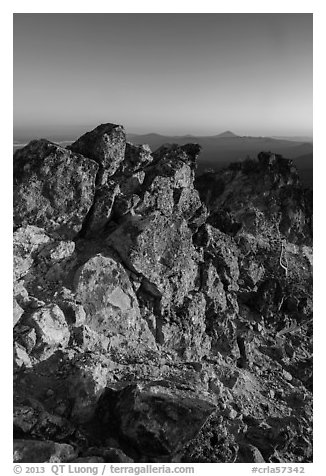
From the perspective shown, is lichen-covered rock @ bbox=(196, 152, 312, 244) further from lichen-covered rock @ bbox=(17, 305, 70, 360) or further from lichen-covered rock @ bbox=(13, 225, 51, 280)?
lichen-covered rock @ bbox=(17, 305, 70, 360)

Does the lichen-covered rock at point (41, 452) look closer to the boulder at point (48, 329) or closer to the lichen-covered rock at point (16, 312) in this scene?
the boulder at point (48, 329)

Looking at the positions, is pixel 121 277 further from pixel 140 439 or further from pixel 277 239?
pixel 277 239

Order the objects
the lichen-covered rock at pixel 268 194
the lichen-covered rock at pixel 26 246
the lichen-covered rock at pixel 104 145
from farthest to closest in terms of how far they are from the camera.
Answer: the lichen-covered rock at pixel 268 194, the lichen-covered rock at pixel 104 145, the lichen-covered rock at pixel 26 246

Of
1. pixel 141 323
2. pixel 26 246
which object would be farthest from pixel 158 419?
pixel 26 246

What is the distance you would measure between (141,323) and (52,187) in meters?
6.90

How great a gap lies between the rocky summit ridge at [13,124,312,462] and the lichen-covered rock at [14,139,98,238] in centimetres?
5

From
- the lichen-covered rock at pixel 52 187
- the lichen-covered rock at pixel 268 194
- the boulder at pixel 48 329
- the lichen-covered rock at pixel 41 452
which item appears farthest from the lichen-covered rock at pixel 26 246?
the lichen-covered rock at pixel 268 194

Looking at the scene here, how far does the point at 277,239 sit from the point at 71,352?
23.2m

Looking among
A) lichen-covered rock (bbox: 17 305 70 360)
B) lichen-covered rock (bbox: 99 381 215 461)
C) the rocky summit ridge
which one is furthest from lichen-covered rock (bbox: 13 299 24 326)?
lichen-covered rock (bbox: 99 381 215 461)

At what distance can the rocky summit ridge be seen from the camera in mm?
12367

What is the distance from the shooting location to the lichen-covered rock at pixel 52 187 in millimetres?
16906

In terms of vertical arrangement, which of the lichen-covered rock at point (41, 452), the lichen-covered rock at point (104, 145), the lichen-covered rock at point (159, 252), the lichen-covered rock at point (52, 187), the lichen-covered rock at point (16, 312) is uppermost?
the lichen-covered rock at point (104, 145)

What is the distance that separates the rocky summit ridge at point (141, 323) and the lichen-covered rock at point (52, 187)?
0.05 metres
